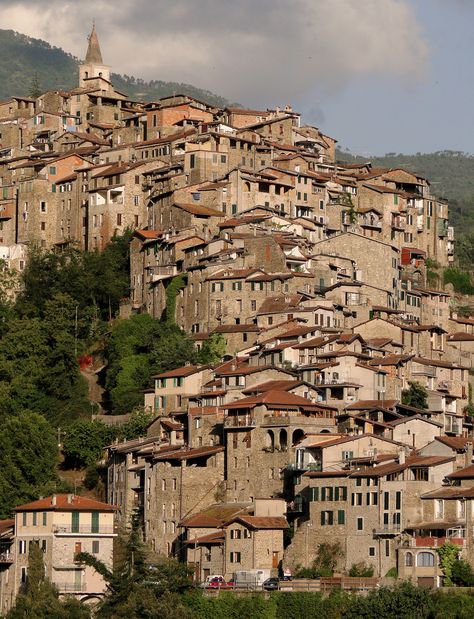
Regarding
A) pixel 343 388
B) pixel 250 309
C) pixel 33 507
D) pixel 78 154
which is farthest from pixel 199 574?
pixel 78 154

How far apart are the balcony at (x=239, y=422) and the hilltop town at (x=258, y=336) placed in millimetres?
100

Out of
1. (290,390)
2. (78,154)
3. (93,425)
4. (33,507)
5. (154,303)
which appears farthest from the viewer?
(78,154)

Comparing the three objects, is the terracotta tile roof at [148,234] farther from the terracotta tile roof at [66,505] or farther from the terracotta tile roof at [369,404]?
the terracotta tile roof at [66,505]

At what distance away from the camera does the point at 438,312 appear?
4321 inches

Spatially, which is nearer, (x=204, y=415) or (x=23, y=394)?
(x=204, y=415)

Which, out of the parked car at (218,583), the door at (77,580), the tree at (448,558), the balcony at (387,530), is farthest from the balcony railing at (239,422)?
the tree at (448,558)

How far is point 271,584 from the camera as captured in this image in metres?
74.1

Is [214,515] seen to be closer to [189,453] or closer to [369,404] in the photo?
[189,453]

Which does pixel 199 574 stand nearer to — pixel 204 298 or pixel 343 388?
pixel 343 388

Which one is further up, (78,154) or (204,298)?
(78,154)

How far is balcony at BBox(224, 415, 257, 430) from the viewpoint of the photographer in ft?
268

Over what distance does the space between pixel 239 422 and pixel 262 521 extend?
262 inches

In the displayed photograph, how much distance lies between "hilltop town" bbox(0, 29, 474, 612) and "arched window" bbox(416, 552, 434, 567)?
0.23 ft

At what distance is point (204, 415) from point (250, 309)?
40.5ft
